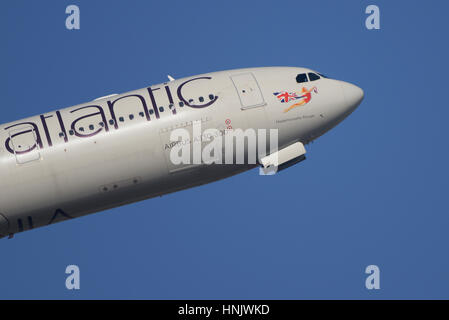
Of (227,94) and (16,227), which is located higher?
(227,94)

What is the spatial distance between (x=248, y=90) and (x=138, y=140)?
10197mm

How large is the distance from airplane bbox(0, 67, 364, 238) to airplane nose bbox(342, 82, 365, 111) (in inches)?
19.7

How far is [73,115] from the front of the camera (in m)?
65.5

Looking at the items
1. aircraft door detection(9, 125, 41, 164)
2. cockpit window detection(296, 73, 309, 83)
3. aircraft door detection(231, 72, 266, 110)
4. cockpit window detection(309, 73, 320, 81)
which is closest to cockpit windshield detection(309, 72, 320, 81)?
cockpit window detection(309, 73, 320, 81)

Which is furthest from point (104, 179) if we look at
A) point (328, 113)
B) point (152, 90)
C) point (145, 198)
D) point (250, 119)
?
point (328, 113)

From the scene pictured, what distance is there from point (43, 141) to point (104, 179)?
19.0 feet

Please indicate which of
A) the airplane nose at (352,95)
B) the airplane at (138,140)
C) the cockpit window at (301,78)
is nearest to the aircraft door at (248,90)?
the airplane at (138,140)

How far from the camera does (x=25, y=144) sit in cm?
6431

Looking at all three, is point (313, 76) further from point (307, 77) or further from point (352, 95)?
point (352, 95)

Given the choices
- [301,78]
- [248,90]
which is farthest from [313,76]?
[248,90]

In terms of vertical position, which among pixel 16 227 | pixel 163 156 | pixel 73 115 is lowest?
pixel 16 227

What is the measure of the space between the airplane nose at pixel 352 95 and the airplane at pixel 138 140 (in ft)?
1.64

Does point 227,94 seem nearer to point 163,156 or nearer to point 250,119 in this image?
point 250,119
